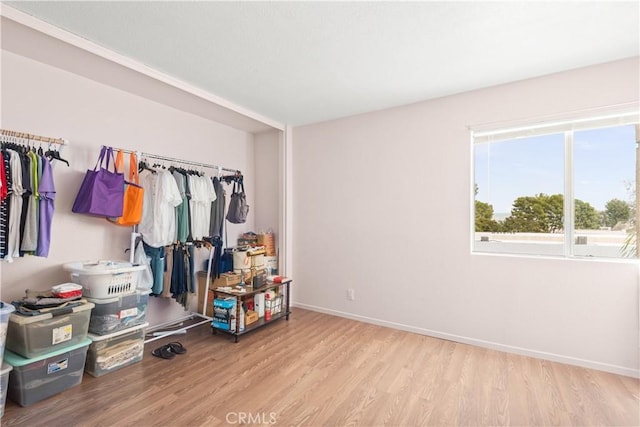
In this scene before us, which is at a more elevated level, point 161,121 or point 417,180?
point 161,121

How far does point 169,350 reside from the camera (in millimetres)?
2834

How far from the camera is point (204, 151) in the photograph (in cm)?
395

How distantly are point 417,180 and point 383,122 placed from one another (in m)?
0.85

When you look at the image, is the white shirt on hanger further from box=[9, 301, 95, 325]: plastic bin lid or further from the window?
the window

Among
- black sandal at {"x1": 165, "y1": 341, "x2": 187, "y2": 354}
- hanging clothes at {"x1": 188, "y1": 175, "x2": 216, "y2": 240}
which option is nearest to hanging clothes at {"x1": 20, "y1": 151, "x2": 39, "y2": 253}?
hanging clothes at {"x1": 188, "y1": 175, "x2": 216, "y2": 240}

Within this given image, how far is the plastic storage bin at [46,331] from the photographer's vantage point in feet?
6.64

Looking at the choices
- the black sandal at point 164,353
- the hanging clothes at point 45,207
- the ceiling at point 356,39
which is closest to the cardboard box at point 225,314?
the black sandal at point 164,353

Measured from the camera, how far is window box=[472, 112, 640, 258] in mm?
2682

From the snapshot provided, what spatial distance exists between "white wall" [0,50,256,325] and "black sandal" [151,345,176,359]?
0.64 meters

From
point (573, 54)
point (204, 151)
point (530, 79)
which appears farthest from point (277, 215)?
point (573, 54)

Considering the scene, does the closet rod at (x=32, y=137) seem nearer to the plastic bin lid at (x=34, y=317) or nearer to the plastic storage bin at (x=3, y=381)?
the plastic bin lid at (x=34, y=317)

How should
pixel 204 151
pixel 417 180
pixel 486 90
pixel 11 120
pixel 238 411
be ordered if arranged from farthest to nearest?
pixel 204 151 < pixel 417 180 < pixel 486 90 < pixel 11 120 < pixel 238 411

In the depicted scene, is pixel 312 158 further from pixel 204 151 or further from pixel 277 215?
pixel 204 151

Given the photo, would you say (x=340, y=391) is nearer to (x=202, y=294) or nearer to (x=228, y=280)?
(x=228, y=280)
